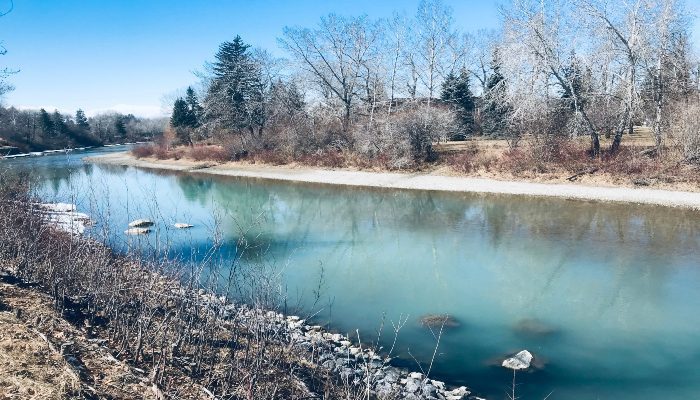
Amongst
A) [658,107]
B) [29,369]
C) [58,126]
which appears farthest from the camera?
[58,126]

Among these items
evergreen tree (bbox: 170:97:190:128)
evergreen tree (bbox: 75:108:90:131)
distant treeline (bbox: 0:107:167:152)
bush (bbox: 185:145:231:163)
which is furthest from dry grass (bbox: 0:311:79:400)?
evergreen tree (bbox: 75:108:90:131)

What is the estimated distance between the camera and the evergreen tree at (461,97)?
34344 millimetres

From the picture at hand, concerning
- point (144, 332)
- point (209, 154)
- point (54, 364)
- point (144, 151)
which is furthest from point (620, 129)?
point (144, 151)

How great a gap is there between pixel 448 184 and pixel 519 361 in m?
17.7

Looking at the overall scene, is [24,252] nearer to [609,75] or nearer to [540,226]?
[540,226]

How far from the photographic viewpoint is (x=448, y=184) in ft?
78.3

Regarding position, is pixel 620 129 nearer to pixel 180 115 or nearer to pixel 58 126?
pixel 180 115

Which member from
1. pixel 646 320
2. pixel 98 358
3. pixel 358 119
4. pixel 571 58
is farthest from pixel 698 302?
pixel 358 119

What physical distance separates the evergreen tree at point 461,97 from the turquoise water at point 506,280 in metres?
15.9

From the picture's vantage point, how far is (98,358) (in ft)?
15.4

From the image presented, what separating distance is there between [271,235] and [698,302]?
10.7 metres

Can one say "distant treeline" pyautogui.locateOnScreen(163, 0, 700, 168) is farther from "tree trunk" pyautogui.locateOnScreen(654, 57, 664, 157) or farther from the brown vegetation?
the brown vegetation

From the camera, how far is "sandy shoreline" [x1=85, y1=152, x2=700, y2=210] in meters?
18.5

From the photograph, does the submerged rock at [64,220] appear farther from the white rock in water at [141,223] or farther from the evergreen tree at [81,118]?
the evergreen tree at [81,118]
